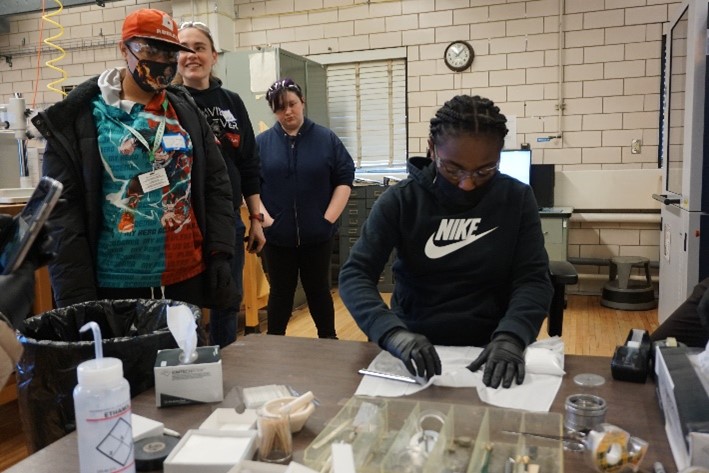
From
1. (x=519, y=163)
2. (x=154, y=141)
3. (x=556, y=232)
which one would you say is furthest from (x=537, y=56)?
(x=154, y=141)

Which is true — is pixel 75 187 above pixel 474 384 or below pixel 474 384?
above

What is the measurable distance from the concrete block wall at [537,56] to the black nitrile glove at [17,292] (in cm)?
448

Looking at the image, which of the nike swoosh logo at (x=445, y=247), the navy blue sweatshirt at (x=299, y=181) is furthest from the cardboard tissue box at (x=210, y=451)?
the navy blue sweatshirt at (x=299, y=181)

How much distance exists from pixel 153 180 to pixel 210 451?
972mm

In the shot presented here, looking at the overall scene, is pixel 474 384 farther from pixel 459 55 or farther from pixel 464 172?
pixel 459 55

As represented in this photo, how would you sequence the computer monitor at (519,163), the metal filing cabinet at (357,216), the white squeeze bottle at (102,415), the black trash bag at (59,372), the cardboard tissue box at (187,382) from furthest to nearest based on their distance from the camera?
the metal filing cabinet at (357,216) < the computer monitor at (519,163) < the black trash bag at (59,372) < the cardboard tissue box at (187,382) < the white squeeze bottle at (102,415)

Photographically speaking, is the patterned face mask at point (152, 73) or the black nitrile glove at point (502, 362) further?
the patterned face mask at point (152, 73)

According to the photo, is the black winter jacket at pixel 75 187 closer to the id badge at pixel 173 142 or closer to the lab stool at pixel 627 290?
the id badge at pixel 173 142

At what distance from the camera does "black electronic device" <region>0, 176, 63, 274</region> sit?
2.38 feet

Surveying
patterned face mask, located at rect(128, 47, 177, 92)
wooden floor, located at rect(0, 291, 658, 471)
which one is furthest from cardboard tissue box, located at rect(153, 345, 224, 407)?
wooden floor, located at rect(0, 291, 658, 471)

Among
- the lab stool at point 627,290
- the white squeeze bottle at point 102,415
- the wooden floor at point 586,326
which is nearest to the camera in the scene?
the white squeeze bottle at point 102,415

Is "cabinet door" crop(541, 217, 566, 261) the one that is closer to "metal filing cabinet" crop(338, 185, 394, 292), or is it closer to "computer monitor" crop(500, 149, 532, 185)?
"computer monitor" crop(500, 149, 532, 185)

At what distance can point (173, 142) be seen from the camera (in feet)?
5.43

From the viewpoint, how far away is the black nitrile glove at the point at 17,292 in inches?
31.2
